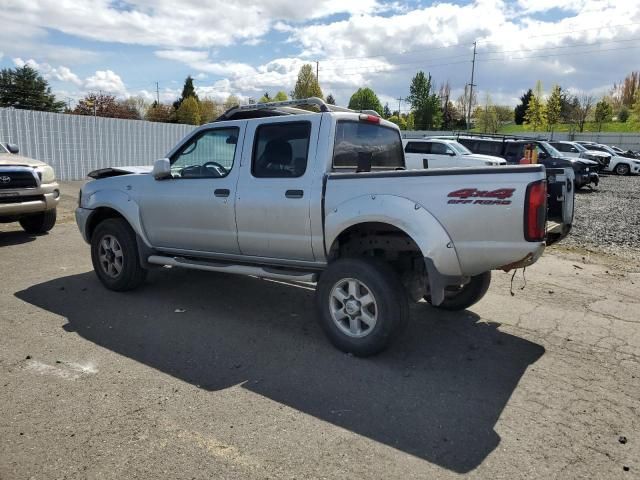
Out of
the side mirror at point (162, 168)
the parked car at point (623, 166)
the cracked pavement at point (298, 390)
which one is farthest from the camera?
the parked car at point (623, 166)

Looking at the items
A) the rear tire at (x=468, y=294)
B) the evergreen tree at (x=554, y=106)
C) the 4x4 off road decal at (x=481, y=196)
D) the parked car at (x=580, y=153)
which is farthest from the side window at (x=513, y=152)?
the evergreen tree at (x=554, y=106)

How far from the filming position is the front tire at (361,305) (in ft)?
13.3

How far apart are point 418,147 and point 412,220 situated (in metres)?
15.0

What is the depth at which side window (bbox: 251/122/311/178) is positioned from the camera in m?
4.73

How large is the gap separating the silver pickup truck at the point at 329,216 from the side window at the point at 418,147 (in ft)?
42.6

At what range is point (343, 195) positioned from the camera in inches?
170

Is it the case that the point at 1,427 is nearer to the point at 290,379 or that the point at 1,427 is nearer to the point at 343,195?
the point at 290,379

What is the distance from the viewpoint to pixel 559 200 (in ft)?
14.1

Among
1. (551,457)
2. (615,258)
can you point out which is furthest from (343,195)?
(615,258)

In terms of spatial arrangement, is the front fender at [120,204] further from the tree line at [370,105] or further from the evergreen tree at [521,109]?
the evergreen tree at [521,109]

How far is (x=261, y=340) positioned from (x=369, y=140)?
2.25 metres

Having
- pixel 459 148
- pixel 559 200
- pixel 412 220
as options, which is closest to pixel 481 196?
pixel 412 220

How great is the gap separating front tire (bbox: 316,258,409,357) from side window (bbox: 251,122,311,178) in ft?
3.44

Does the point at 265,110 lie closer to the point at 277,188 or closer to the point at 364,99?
the point at 277,188
